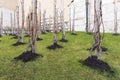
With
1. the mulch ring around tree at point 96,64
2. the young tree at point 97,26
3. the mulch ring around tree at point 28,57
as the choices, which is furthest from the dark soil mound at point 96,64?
the mulch ring around tree at point 28,57

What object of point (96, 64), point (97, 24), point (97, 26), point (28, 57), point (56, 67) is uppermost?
point (97, 24)

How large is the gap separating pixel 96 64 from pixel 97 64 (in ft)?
0.21

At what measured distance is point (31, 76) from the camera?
1373 centimetres

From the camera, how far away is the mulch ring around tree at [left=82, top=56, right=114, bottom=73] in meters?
15.1

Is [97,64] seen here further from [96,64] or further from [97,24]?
[97,24]

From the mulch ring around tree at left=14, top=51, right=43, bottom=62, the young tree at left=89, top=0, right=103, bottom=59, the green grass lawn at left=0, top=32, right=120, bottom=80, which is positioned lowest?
the green grass lawn at left=0, top=32, right=120, bottom=80

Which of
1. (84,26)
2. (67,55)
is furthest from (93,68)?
(84,26)

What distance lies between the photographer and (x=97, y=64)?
1542 centimetres

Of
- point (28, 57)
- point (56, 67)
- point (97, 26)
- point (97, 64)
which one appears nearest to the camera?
point (56, 67)

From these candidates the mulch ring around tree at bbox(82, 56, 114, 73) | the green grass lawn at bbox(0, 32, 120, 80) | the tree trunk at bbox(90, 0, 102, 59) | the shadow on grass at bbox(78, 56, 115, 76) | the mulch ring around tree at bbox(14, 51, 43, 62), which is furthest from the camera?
the mulch ring around tree at bbox(14, 51, 43, 62)

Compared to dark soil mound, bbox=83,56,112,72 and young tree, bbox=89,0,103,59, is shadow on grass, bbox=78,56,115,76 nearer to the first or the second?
dark soil mound, bbox=83,56,112,72

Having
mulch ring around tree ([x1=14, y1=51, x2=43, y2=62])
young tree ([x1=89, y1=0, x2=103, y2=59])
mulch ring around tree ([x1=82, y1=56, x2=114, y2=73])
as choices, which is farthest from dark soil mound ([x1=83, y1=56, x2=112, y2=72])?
mulch ring around tree ([x1=14, y1=51, x2=43, y2=62])

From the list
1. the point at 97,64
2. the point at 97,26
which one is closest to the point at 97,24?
the point at 97,26

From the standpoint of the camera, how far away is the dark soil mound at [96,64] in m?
15.1
